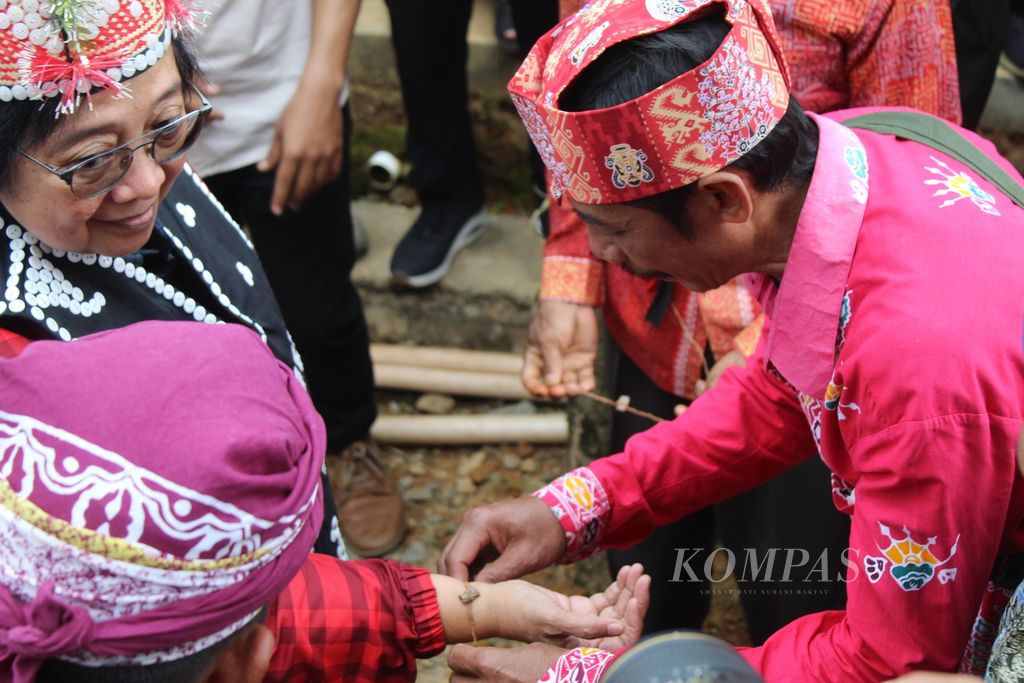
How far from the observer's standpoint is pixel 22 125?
60.4 inches

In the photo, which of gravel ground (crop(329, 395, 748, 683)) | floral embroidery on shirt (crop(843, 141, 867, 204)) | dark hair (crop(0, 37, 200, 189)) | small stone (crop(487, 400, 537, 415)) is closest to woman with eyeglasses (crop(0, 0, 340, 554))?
dark hair (crop(0, 37, 200, 189))

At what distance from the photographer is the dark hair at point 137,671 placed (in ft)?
3.88

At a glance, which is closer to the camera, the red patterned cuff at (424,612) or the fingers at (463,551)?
the red patterned cuff at (424,612)

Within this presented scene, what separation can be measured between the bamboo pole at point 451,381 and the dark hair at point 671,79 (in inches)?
96.0

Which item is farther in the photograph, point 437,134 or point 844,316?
point 437,134

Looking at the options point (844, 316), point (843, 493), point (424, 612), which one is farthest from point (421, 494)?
point (844, 316)

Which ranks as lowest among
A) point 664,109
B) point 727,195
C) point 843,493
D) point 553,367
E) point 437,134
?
point 437,134

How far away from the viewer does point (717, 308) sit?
8.11 feet

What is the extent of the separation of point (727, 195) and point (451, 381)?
8.40 feet

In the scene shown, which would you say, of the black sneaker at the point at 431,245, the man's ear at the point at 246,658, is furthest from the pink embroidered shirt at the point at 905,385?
the black sneaker at the point at 431,245

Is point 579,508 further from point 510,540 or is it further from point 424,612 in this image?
point 424,612

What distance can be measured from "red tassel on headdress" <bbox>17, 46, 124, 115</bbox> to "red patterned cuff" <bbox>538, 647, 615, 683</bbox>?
1.16 meters

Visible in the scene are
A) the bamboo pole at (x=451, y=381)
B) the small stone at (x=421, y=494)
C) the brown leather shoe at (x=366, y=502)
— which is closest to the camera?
the brown leather shoe at (x=366, y=502)

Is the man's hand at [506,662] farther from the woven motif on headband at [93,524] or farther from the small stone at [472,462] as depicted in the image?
the small stone at [472,462]
